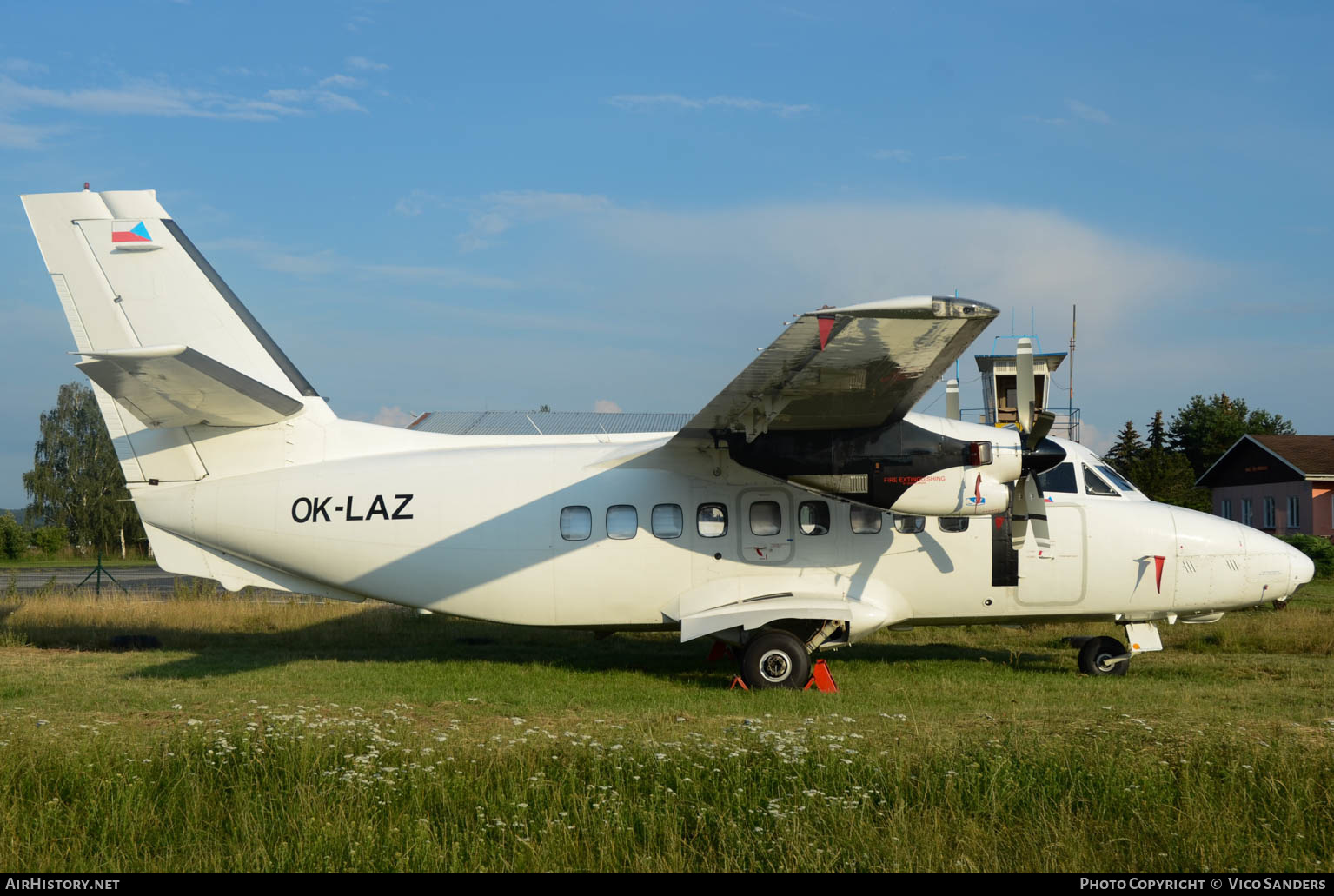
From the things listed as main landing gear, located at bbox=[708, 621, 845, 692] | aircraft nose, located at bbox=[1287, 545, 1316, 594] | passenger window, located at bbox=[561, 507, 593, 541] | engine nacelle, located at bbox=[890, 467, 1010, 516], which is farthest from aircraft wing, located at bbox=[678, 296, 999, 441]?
aircraft nose, located at bbox=[1287, 545, 1316, 594]

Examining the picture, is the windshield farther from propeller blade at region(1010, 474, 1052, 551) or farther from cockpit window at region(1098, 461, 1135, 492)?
propeller blade at region(1010, 474, 1052, 551)

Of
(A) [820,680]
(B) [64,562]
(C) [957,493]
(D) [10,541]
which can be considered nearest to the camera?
(C) [957,493]

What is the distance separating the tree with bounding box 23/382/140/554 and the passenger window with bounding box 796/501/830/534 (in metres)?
63.7

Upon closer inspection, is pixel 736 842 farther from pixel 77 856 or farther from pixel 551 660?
pixel 551 660

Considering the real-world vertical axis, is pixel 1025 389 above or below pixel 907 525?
above

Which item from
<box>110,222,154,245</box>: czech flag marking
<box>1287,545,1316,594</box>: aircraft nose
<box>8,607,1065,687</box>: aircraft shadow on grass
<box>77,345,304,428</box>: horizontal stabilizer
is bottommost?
<box>8,607,1065,687</box>: aircraft shadow on grass

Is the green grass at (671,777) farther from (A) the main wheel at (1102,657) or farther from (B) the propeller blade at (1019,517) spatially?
(B) the propeller blade at (1019,517)

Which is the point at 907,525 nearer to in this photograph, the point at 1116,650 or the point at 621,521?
the point at 1116,650

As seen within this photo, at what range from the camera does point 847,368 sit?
32.7ft

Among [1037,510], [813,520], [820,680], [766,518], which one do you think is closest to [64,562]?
[766,518]

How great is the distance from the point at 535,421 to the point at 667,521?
23.1ft

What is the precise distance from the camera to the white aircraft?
12516 mm

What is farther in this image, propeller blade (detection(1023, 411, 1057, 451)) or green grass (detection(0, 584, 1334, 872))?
propeller blade (detection(1023, 411, 1057, 451))

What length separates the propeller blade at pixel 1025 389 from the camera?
36.8 feet
